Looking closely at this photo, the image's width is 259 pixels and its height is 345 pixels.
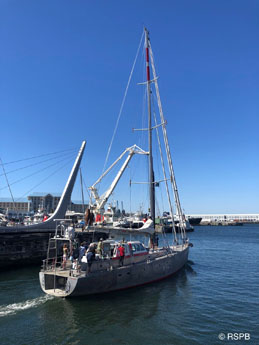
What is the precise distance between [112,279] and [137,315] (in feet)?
11.3

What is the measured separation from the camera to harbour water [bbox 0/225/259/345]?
1152 centimetres

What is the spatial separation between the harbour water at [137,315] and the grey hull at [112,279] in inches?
19.4

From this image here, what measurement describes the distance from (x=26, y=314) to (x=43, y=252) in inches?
713

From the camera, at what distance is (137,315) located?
14.1 meters

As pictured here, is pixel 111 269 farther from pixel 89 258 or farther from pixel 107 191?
pixel 107 191

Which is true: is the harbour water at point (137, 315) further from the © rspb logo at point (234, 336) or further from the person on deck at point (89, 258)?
the person on deck at point (89, 258)

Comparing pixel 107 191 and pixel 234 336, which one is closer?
pixel 234 336

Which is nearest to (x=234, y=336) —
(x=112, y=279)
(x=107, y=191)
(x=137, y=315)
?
(x=137, y=315)

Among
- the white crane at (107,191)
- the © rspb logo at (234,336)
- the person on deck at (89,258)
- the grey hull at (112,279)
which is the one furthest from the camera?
the white crane at (107,191)

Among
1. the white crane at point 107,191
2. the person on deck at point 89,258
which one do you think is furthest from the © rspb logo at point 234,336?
the white crane at point 107,191

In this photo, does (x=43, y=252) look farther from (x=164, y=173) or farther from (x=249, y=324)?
(x=249, y=324)

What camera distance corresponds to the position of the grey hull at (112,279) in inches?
611

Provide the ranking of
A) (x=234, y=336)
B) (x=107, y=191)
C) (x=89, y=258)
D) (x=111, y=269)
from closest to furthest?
(x=234, y=336), (x=89, y=258), (x=111, y=269), (x=107, y=191)

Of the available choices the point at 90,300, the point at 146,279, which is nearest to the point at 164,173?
the point at 146,279
